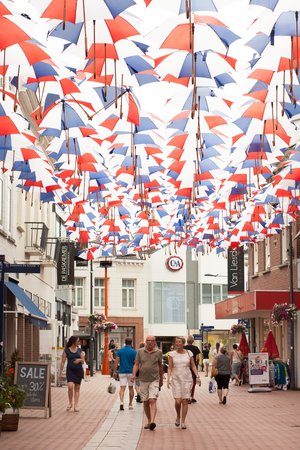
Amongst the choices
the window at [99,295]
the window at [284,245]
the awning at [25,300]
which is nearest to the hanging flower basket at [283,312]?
the window at [284,245]

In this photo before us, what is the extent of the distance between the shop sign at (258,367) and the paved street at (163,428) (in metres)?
6.10

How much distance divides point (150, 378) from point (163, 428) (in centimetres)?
98

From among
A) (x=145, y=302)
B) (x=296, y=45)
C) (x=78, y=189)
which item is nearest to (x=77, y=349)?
(x=78, y=189)

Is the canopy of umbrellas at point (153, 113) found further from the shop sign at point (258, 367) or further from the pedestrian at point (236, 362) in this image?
the pedestrian at point (236, 362)

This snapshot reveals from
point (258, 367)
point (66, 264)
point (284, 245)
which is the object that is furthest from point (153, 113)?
point (66, 264)

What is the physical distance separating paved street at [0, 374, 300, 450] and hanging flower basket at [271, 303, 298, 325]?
27.1ft

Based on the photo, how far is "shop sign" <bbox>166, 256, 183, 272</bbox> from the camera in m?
73.4

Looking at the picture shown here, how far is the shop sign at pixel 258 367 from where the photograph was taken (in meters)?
33.0

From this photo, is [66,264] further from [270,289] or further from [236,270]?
[270,289]

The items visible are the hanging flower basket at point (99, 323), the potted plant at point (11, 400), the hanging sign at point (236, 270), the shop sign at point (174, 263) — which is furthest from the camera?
the shop sign at point (174, 263)

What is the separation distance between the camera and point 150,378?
17750mm

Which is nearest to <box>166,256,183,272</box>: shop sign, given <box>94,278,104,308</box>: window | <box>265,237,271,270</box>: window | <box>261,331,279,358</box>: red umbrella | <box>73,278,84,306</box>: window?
<box>94,278,104,308</box>: window

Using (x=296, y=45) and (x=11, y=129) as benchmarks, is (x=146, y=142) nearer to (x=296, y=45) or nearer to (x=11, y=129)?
(x=11, y=129)

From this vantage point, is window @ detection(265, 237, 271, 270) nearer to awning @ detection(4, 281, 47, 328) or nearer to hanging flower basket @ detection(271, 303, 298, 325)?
hanging flower basket @ detection(271, 303, 298, 325)
